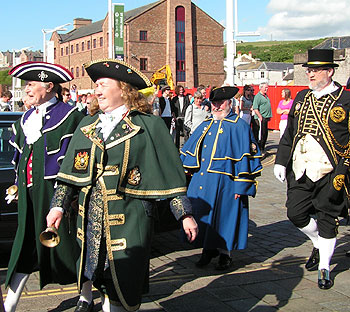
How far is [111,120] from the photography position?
3854 millimetres

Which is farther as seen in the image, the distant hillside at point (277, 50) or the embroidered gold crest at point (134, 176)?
the distant hillside at point (277, 50)

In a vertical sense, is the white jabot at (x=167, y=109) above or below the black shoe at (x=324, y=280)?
above

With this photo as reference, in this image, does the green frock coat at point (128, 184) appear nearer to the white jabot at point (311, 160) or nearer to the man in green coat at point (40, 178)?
the man in green coat at point (40, 178)

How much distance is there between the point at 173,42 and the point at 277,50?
84867 millimetres

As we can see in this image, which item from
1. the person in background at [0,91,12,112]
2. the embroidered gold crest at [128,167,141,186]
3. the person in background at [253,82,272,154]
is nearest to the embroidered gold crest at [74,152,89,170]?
the embroidered gold crest at [128,167,141,186]

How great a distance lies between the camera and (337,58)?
30625mm

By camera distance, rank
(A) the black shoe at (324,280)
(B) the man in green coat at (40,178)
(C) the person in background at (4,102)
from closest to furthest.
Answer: (B) the man in green coat at (40,178), (A) the black shoe at (324,280), (C) the person in background at (4,102)

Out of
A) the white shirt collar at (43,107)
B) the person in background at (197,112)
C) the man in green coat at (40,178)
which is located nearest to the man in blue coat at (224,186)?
the man in green coat at (40,178)

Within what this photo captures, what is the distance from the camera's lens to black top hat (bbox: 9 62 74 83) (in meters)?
4.62

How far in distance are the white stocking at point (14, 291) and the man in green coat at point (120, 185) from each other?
777 millimetres

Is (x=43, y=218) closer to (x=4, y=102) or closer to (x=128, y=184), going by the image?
(x=128, y=184)

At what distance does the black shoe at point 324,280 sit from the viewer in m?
5.29

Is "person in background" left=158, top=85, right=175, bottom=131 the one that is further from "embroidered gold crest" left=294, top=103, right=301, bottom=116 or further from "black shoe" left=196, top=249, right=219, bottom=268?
"embroidered gold crest" left=294, top=103, right=301, bottom=116

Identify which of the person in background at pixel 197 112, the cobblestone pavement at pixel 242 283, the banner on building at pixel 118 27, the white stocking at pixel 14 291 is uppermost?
the banner on building at pixel 118 27
